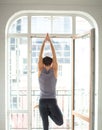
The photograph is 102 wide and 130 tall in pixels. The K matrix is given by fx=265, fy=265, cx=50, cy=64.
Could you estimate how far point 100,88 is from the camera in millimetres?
5051

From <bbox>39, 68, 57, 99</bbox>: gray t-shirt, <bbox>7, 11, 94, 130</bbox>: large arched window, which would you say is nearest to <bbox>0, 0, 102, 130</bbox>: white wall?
<bbox>7, 11, 94, 130</bbox>: large arched window

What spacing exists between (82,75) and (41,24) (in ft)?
4.52

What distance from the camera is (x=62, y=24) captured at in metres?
5.38

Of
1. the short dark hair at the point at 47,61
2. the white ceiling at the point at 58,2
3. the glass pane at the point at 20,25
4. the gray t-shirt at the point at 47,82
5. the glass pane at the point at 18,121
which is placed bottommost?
the glass pane at the point at 18,121

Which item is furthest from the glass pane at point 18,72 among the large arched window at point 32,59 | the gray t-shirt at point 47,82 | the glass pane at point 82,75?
the gray t-shirt at point 47,82

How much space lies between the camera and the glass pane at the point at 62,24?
536 cm

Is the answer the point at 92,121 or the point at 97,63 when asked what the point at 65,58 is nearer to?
the point at 97,63

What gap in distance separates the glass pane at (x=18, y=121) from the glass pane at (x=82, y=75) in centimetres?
111

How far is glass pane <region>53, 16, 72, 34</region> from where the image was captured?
5355 mm

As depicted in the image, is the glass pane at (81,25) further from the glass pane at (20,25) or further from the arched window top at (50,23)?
the glass pane at (20,25)

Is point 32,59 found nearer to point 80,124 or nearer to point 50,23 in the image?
point 50,23

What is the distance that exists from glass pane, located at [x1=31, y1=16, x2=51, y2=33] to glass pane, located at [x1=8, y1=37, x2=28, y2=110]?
1.08ft

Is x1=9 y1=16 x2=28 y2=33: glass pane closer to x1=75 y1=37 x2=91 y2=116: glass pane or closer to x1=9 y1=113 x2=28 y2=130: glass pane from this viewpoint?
x1=75 y1=37 x2=91 y2=116: glass pane

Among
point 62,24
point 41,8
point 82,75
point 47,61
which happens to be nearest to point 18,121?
point 82,75
